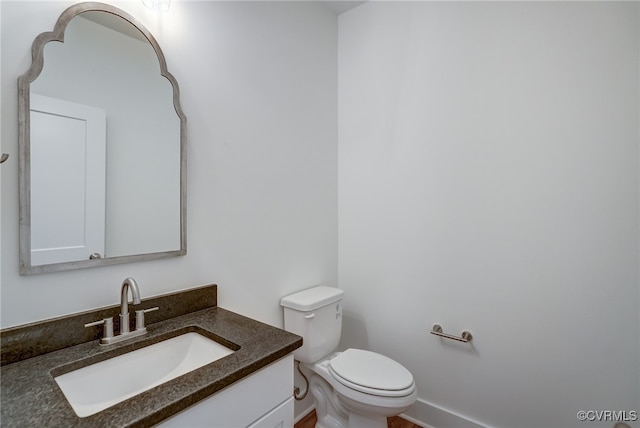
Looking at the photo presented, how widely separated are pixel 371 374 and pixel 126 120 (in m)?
1.54

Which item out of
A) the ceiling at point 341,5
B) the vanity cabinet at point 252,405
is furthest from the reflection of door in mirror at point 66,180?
the ceiling at point 341,5

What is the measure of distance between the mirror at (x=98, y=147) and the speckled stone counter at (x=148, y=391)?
0.90 ft

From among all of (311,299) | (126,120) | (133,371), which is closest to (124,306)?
(133,371)

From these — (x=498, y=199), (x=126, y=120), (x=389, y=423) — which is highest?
(x=126, y=120)

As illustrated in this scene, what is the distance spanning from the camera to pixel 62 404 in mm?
662

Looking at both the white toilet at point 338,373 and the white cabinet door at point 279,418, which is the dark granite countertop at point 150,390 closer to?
the white cabinet door at point 279,418

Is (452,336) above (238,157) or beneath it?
beneath

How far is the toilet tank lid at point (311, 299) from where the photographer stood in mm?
1610

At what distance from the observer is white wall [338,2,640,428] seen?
1294 mm

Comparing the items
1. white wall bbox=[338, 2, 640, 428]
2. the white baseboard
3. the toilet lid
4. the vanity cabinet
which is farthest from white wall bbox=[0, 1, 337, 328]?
the white baseboard

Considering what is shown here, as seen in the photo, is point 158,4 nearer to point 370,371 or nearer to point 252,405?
point 252,405

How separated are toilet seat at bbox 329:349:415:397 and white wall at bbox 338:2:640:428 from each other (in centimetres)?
38

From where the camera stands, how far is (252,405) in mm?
889

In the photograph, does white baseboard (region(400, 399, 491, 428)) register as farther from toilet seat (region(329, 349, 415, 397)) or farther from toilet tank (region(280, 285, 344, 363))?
toilet tank (region(280, 285, 344, 363))
